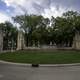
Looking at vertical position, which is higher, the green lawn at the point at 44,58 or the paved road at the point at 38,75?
the paved road at the point at 38,75

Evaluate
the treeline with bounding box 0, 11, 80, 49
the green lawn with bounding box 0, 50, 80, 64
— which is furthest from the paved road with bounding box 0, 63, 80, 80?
the treeline with bounding box 0, 11, 80, 49

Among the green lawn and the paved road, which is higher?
the paved road

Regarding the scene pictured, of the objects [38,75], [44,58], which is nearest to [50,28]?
[44,58]

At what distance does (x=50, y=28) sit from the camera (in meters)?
69.9

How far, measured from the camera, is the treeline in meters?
63.5

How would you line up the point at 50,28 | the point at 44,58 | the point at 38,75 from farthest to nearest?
the point at 50,28 → the point at 44,58 → the point at 38,75

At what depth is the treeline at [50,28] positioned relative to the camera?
2501 inches

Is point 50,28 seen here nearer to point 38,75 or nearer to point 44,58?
point 44,58

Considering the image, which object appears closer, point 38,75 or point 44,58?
point 38,75

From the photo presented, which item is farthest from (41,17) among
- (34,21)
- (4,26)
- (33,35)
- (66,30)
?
(4,26)

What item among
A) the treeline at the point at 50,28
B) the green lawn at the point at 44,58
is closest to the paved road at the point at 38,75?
the green lawn at the point at 44,58

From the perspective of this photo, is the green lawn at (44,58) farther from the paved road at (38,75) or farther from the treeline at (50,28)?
the treeline at (50,28)

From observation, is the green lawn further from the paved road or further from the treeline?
the treeline

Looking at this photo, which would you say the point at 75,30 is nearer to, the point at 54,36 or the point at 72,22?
the point at 72,22
